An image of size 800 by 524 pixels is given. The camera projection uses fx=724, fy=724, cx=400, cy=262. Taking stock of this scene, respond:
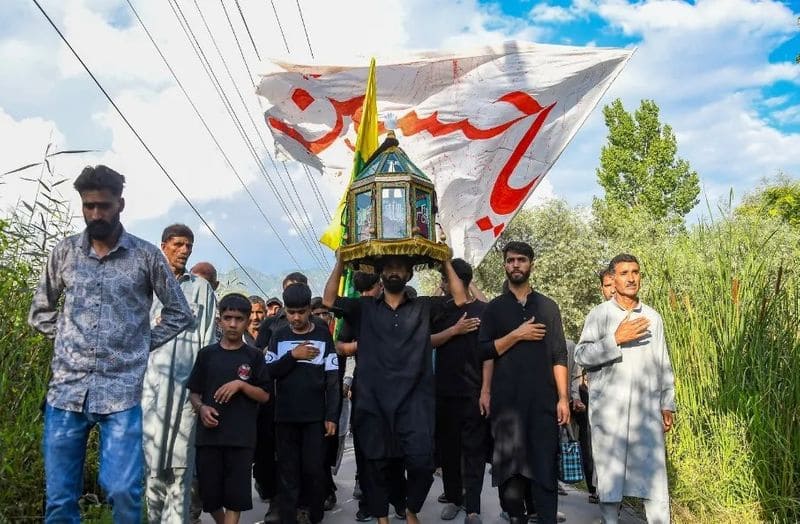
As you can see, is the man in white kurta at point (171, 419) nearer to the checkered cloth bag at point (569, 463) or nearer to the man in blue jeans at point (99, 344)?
the man in blue jeans at point (99, 344)

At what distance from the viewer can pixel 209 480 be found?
4.80 meters

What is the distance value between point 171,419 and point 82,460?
1.26m

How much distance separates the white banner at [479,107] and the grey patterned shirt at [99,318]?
4.65 meters

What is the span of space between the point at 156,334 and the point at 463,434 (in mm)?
2905

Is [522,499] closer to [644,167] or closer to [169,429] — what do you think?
[169,429]

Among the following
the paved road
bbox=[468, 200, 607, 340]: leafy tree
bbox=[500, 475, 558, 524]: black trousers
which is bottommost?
the paved road

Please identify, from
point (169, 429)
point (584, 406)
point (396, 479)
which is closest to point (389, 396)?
point (396, 479)

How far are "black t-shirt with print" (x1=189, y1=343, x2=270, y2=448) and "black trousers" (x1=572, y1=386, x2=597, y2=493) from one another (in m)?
3.33

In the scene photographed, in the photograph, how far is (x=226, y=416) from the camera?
4.84 metres

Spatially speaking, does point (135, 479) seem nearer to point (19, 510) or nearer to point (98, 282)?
point (98, 282)

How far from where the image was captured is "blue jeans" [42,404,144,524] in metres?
3.48

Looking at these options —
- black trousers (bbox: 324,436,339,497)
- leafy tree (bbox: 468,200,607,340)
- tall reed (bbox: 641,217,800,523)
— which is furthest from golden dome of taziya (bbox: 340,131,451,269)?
leafy tree (bbox: 468,200,607,340)

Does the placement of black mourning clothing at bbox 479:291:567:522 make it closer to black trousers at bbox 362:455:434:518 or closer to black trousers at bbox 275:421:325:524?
black trousers at bbox 362:455:434:518

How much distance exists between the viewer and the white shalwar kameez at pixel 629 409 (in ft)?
16.3
